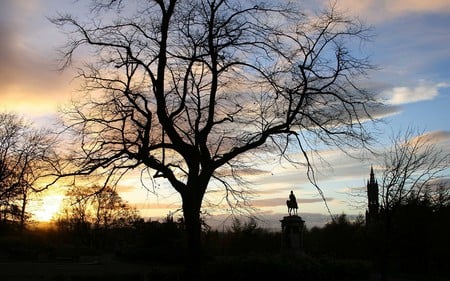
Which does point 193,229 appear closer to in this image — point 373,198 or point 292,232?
point 373,198

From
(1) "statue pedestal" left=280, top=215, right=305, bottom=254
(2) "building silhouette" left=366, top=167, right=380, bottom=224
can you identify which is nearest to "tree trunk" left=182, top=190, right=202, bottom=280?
(2) "building silhouette" left=366, top=167, right=380, bottom=224

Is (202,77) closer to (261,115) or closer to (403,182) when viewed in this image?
(261,115)

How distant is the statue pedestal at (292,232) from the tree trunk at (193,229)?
14041mm

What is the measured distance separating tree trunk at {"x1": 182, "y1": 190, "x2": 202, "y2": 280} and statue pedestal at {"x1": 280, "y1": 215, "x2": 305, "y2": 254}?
14.0 m

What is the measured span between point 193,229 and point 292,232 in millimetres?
15075

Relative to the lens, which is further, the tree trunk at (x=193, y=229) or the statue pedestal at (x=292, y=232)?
the statue pedestal at (x=292, y=232)

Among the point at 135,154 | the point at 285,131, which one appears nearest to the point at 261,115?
the point at 285,131

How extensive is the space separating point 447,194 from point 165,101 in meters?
27.2

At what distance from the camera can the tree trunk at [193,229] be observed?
765 inches

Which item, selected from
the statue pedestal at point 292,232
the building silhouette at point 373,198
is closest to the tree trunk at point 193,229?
the building silhouette at point 373,198

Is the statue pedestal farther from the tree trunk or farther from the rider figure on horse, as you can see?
the tree trunk

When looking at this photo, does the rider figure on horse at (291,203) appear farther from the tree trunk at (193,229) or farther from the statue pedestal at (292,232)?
the tree trunk at (193,229)

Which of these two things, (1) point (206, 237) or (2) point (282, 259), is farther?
(1) point (206, 237)

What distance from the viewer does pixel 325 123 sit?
63.9ft
